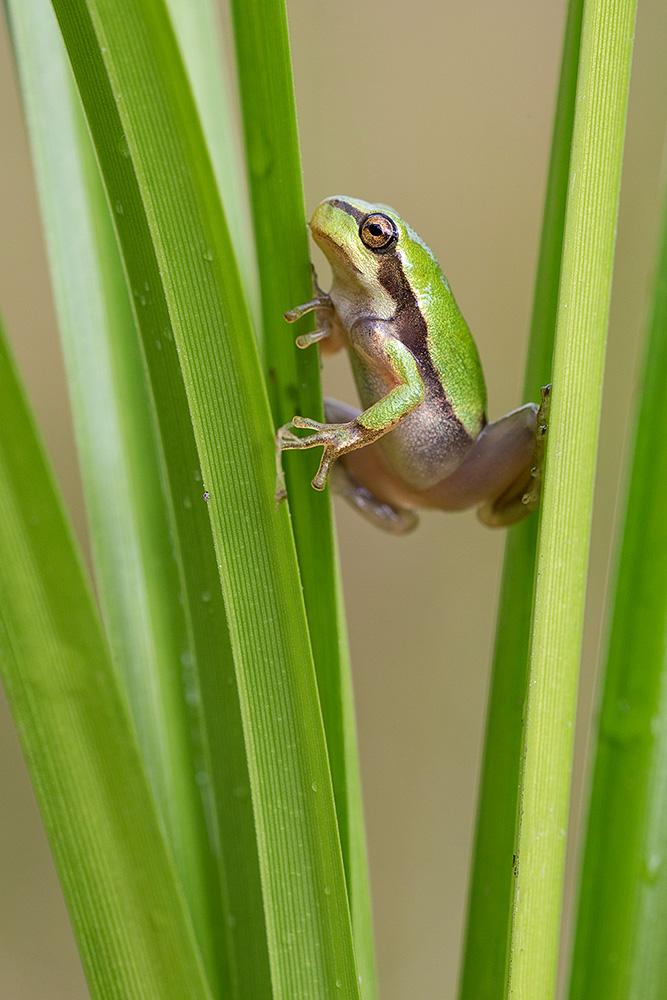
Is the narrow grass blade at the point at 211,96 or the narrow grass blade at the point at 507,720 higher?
the narrow grass blade at the point at 211,96

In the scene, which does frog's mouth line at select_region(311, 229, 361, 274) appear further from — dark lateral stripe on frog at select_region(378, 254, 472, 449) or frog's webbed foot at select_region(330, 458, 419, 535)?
frog's webbed foot at select_region(330, 458, 419, 535)

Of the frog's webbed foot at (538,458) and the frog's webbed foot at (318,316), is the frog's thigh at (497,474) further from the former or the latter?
the frog's webbed foot at (318,316)

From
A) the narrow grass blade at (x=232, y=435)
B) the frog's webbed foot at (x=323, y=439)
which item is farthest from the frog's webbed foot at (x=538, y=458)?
the narrow grass blade at (x=232, y=435)

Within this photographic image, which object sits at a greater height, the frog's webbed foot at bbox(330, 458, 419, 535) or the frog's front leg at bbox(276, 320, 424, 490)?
the frog's front leg at bbox(276, 320, 424, 490)

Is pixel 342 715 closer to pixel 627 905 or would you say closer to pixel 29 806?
pixel 627 905

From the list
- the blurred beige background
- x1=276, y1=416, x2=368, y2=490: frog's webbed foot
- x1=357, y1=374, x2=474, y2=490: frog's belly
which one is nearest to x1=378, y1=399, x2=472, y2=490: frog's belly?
x1=357, y1=374, x2=474, y2=490: frog's belly

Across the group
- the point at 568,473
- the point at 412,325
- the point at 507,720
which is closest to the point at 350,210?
the point at 412,325
